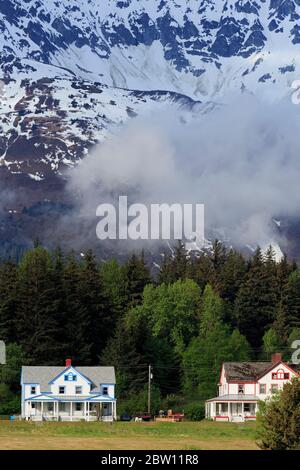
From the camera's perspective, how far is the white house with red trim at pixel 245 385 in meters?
145

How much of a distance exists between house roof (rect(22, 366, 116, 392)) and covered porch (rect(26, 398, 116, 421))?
154 cm

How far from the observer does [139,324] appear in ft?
524

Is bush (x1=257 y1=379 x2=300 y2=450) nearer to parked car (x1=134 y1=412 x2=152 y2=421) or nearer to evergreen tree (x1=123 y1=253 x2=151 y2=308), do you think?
parked car (x1=134 y1=412 x2=152 y2=421)

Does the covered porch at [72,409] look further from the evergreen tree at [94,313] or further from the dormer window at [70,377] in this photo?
the evergreen tree at [94,313]

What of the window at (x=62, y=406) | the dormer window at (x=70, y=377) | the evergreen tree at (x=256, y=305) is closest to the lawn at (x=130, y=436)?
the window at (x=62, y=406)

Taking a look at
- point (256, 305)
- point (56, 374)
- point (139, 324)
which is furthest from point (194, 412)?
point (256, 305)

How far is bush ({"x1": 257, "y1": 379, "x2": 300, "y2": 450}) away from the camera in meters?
76.6

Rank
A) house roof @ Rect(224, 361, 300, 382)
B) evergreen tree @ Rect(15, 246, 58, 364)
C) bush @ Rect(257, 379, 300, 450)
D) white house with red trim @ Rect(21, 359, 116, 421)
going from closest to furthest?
bush @ Rect(257, 379, 300, 450) → white house with red trim @ Rect(21, 359, 116, 421) → house roof @ Rect(224, 361, 300, 382) → evergreen tree @ Rect(15, 246, 58, 364)

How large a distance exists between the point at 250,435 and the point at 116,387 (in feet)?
152

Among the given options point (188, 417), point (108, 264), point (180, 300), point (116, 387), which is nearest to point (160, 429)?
point (188, 417)

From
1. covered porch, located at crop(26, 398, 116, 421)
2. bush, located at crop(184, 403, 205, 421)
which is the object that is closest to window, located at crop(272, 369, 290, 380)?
bush, located at crop(184, 403, 205, 421)

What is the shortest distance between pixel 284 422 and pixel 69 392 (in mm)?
70632

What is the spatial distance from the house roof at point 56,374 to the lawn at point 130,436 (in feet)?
53.1

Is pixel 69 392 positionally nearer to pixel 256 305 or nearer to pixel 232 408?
pixel 232 408
